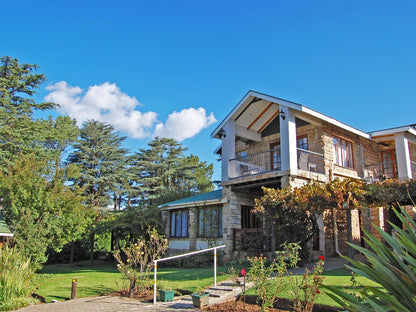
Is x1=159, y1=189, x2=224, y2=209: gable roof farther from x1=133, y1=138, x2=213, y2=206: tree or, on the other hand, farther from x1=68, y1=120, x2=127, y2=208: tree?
x1=133, y1=138, x2=213, y2=206: tree

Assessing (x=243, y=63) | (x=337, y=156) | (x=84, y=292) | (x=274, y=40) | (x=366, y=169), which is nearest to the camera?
(x=84, y=292)

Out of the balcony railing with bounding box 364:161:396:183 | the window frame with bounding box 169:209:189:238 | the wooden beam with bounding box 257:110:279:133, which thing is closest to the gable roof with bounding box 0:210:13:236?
the window frame with bounding box 169:209:189:238

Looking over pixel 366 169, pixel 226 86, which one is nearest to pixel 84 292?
pixel 226 86

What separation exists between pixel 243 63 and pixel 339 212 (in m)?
7.75

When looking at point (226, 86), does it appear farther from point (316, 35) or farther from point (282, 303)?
point (282, 303)

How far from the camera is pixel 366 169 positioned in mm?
18422

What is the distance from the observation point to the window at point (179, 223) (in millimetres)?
19484

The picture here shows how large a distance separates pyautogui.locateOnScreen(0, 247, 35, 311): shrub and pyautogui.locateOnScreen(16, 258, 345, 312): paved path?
0.41 meters

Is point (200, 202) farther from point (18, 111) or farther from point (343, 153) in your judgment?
point (18, 111)

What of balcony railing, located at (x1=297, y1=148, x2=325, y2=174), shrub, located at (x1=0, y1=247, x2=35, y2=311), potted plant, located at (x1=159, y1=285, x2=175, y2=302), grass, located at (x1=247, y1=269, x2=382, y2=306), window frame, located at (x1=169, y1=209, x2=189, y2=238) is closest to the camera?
grass, located at (x1=247, y1=269, x2=382, y2=306)

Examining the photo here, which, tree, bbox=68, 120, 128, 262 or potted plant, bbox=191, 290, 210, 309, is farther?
tree, bbox=68, 120, 128, 262

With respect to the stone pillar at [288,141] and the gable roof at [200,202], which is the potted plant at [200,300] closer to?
the stone pillar at [288,141]

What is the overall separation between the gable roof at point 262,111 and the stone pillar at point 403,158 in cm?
151

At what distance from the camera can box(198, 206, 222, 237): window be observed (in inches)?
683
